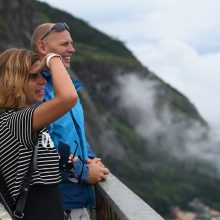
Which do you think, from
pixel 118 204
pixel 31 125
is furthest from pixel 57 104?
pixel 118 204

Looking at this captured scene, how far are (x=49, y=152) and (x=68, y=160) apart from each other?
2.51 ft

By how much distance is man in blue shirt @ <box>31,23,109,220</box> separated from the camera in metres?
5.45

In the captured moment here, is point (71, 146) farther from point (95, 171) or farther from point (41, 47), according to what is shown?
point (41, 47)

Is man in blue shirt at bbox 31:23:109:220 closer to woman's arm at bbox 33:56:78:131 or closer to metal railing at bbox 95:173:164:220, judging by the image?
metal railing at bbox 95:173:164:220

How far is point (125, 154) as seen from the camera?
172750 mm

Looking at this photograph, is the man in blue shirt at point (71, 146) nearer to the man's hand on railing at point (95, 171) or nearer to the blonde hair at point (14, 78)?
the man's hand on railing at point (95, 171)

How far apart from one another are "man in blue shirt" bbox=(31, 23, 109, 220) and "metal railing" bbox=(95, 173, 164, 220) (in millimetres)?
130

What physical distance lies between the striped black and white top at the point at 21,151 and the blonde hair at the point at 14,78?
0.08 metres

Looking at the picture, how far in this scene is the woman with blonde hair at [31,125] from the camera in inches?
172

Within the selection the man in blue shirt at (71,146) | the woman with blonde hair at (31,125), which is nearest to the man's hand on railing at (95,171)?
the man in blue shirt at (71,146)

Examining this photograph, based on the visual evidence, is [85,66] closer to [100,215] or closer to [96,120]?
[96,120]

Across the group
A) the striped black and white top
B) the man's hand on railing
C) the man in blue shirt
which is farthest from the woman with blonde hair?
the man's hand on railing

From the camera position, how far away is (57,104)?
431 cm

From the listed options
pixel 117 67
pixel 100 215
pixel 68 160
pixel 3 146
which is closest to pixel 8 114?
pixel 3 146
